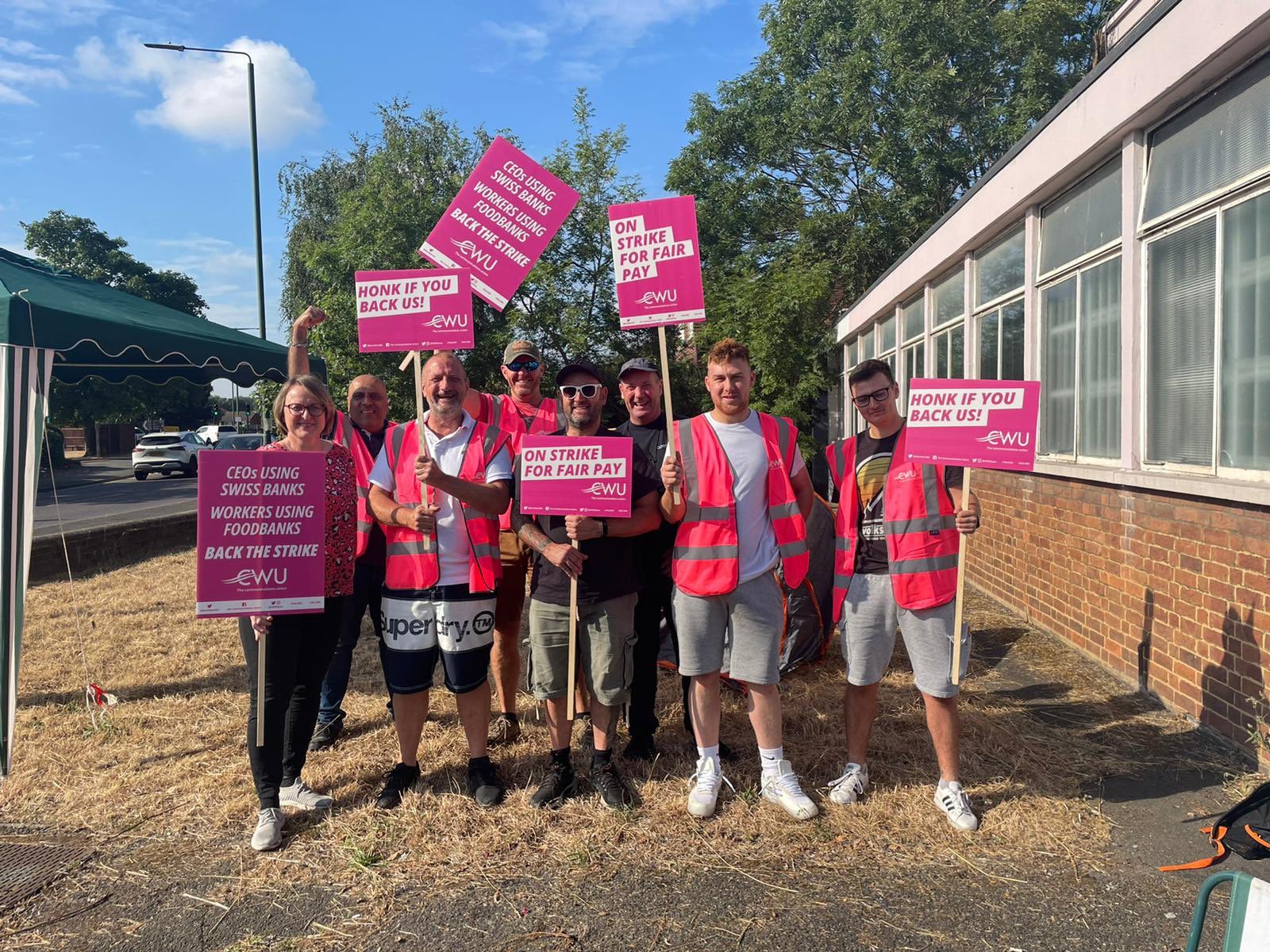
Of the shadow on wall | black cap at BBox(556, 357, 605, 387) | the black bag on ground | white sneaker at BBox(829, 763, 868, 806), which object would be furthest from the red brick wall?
black cap at BBox(556, 357, 605, 387)

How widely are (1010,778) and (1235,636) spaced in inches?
53.9

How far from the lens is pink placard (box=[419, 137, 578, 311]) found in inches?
179

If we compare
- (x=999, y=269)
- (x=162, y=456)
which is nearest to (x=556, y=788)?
(x=999, y=269)

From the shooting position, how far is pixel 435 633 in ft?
12.5

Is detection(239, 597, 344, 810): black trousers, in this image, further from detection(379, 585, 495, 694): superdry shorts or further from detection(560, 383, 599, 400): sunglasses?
detection(560, 383, 599, 400): sunglasses

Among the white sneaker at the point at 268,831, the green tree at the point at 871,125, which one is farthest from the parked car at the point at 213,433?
the white sneaker at the point at 268,831

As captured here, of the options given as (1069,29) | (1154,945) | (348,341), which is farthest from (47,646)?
(1069,29)

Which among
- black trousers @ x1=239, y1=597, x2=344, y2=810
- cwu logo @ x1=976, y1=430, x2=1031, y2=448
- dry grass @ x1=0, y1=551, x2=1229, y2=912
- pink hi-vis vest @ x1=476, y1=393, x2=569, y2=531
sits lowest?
dry grass @ x1=0, y1=551, x2=1229, y2=912

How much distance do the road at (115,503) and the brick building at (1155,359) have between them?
39.2 ft

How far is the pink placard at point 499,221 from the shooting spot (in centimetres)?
455

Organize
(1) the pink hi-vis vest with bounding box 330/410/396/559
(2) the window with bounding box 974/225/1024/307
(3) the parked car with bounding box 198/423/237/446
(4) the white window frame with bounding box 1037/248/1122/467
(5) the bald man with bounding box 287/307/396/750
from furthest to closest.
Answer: (3) the parked car with bounding box 198/423/237/446 → (2) the window with bounding box 974/225/1024/307 → (4) the white window frame with bounding box 1037/248/1122/467 → (5) the bald man with bounding box 287/307/396/750 → (1) the pink hi-vis vest with bounding box 330/410/396/559

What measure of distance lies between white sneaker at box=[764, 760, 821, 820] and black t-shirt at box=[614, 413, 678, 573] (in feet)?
3.55

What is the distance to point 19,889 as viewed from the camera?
3287mm

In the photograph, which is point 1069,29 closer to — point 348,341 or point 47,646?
point 348,341
